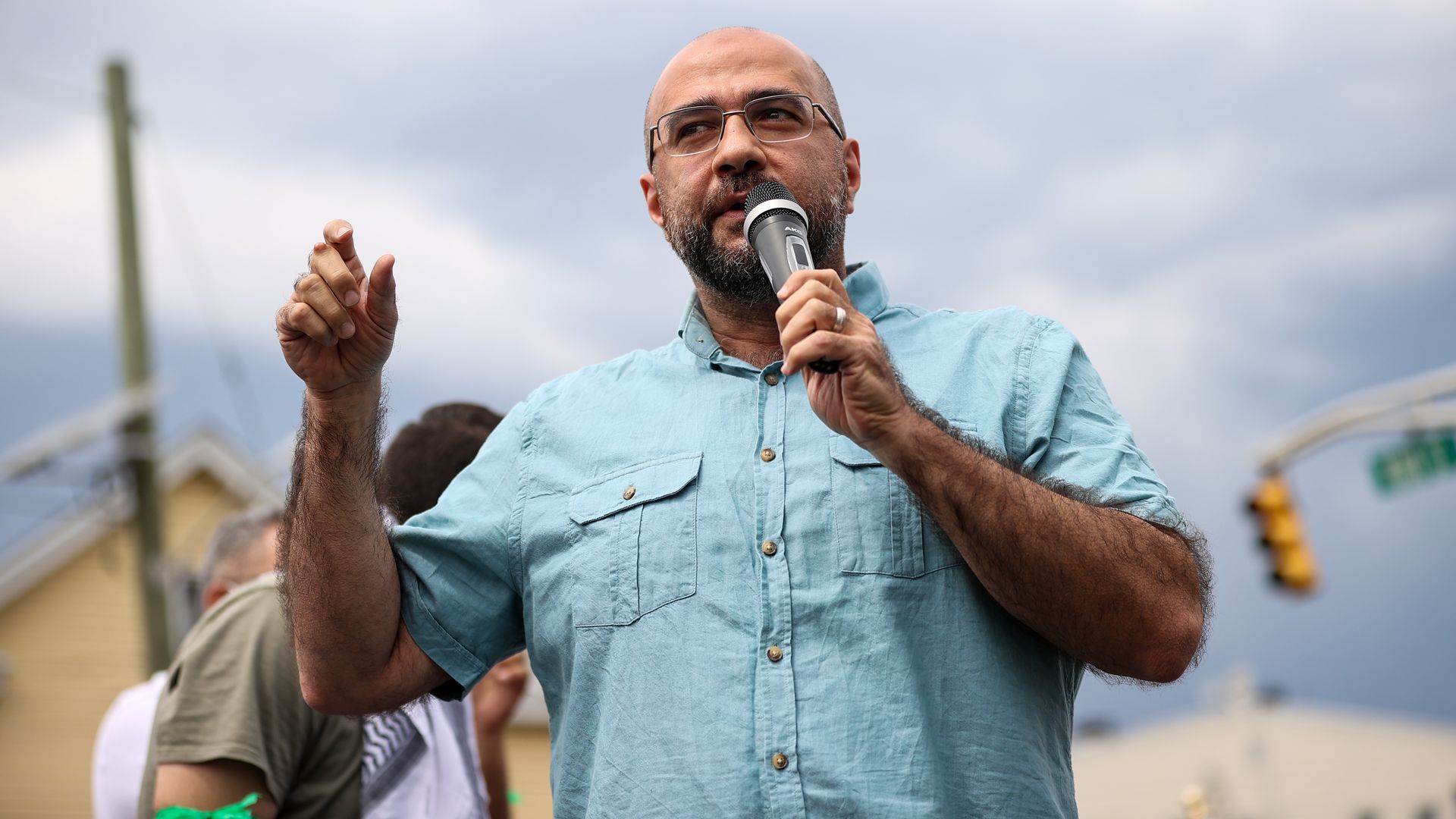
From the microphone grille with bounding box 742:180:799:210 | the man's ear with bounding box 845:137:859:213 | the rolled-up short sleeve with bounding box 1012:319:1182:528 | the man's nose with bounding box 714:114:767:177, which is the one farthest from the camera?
the man's ear with bounding box 845:137:859:213

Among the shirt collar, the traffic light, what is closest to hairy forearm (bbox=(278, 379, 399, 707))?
the shirt collar

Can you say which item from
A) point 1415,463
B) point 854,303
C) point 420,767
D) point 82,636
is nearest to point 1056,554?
point 854,303

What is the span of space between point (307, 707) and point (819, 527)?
154 centimetres

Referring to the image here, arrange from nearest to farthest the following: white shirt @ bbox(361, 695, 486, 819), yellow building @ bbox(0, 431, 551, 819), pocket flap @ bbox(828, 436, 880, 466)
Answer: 1. pocket flap @ bbox(828, 436, 880, 466)
2. white shirt @ bbox(361, 695, 486, 819)
3. yellow building @ bbox(0, 431, 551, 819)

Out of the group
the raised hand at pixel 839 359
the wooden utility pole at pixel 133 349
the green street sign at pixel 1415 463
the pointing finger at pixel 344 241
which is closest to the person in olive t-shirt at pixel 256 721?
the pointing finger at pixel 344 241

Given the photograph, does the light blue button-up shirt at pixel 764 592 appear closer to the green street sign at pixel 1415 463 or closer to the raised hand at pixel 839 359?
the raised hand at pixel 839 359

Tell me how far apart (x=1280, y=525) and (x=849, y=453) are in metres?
13.1

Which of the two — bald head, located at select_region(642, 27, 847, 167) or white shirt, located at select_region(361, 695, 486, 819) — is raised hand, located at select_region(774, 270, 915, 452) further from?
white shirt, located at select_region(361, 695, 486, 819)

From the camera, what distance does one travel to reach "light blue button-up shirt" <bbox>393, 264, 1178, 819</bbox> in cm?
234

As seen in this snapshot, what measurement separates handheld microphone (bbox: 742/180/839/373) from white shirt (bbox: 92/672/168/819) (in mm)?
2338

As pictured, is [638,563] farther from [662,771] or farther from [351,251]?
[351,251]

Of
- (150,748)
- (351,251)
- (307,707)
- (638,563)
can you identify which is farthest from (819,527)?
(150,748)

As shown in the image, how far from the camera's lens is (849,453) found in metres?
2.55

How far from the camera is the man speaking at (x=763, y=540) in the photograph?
7.49 feet
